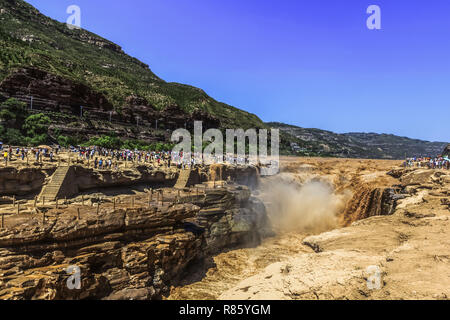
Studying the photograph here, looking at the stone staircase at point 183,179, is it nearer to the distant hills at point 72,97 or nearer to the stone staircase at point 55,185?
the stone staircase at point 55,185

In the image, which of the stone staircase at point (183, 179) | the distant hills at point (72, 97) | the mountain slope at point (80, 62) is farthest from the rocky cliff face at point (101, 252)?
the mountain slope at point (80, 62)

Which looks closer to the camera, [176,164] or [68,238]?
[68,238]

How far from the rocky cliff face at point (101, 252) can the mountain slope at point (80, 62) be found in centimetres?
4219

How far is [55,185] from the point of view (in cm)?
1547

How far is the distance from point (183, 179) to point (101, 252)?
13039 millimetres

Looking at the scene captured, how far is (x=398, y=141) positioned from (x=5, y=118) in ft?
762

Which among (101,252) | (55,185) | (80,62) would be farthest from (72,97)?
(101,252)

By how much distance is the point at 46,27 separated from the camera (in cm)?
8500

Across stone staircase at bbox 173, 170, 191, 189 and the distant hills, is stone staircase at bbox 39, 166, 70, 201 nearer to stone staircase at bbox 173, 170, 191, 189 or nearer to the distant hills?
stone staircase at bbox 173, 170, 191, 189

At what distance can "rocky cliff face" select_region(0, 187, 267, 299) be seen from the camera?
9188 millimetres

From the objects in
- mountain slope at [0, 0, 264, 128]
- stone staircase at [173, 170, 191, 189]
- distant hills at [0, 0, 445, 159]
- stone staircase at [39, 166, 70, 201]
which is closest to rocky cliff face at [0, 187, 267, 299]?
stone staircase at [39, 166, 70, 201]

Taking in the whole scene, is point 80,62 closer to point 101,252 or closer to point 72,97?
point 72,97
